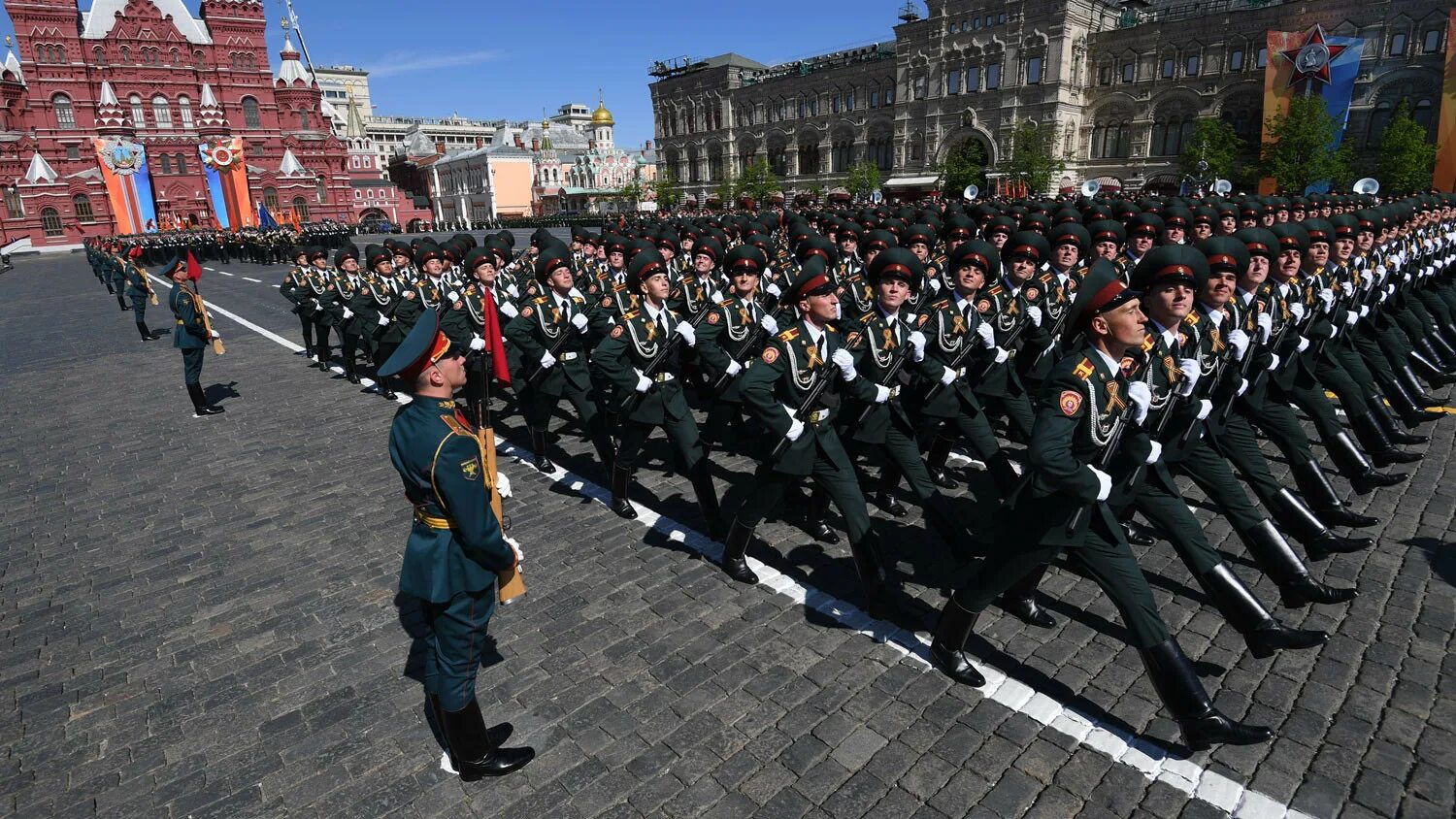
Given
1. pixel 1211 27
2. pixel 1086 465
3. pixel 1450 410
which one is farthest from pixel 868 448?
pixel 1211 27

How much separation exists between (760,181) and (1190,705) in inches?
2529

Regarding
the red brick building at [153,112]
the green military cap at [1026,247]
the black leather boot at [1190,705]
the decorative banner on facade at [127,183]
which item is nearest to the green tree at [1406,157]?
the green military cap at [1026,247]

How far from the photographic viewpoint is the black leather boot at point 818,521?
20.6ft

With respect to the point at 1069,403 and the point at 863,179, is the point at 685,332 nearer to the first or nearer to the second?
the point at 1069,403

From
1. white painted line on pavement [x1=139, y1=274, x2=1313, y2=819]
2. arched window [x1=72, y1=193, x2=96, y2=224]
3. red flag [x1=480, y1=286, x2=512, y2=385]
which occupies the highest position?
arched window [x1=72, y1=193, x2=96, y2=224]

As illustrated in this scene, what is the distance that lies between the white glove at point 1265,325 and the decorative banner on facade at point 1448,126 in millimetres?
40020

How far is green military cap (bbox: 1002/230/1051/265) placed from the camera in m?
7.24

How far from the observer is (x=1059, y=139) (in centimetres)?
4988

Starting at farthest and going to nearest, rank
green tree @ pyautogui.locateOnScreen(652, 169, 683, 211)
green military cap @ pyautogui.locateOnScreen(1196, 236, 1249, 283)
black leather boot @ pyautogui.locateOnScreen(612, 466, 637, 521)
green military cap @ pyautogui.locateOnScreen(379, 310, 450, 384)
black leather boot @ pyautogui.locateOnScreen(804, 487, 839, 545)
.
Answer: green tree @ pyautogui.locateOnScreen(652, 169, 683, 211)
black leather boot @ pyautogui.locateOnScreen(612, 466, 637, 521)
black leather boot @ pyautogui.locateOnScreen(804, 487, 839, 545)
green military cap @ pyautogui.locateOnScreen(1196, 236, 1249, 283)
green military cap @ pyautogui.locateOnScreen(379, 310, 450, 384)

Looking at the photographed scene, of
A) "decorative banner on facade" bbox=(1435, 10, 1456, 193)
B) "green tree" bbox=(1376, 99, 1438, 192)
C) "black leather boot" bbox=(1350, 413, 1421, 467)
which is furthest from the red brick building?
"decorative banner on facade" bbox=(1435, 10, 1456, 193)

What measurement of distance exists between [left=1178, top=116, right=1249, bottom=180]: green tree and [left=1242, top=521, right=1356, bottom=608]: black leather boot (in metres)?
42.6

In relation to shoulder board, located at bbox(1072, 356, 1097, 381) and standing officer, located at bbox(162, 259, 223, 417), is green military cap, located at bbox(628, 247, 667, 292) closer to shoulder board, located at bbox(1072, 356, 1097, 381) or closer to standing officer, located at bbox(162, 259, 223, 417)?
shoulder board, located at bbox(1072, 356, 1097, 381)

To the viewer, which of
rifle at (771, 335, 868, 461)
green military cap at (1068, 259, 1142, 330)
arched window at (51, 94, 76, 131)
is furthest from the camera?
arched window at (51, 94, 76, 131)

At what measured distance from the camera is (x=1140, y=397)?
12.5 feet
